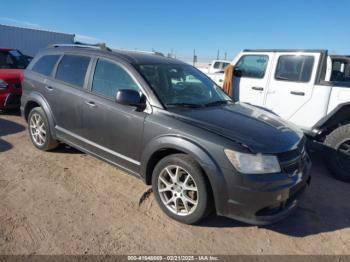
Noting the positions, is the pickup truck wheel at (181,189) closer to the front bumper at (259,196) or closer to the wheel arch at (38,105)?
the front bumper at (259,196)

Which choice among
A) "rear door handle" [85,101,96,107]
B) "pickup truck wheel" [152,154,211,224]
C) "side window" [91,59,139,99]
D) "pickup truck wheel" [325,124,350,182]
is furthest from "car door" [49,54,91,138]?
"pickup truck wheel" [325,124,350,182]

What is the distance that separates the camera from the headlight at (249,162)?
9.42ft

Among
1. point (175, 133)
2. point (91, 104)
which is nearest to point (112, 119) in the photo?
point (91, 104)

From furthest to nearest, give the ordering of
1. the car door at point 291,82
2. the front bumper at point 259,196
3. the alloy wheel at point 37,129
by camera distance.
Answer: the car door at point 291,82 < the alloy wheel at point 37,129 < the front bumper at point 259,196

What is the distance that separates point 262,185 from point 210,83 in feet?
7.01

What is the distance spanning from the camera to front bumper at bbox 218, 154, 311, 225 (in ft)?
9.41

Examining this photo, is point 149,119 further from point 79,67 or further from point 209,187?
point 79,67

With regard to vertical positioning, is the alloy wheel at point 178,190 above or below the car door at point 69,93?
below

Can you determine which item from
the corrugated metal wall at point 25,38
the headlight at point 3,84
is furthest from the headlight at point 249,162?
the corrugated metal wall at point 25,38

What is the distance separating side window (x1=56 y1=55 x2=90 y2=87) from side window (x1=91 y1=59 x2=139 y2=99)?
28cm

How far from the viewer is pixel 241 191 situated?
2879mm

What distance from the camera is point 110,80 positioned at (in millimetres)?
4004

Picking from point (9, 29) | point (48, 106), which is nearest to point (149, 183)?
point (48, 106)

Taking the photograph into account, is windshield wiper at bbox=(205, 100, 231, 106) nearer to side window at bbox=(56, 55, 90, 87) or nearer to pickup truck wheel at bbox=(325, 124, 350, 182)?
side window at bbox=(56, 55, 90, 87)
